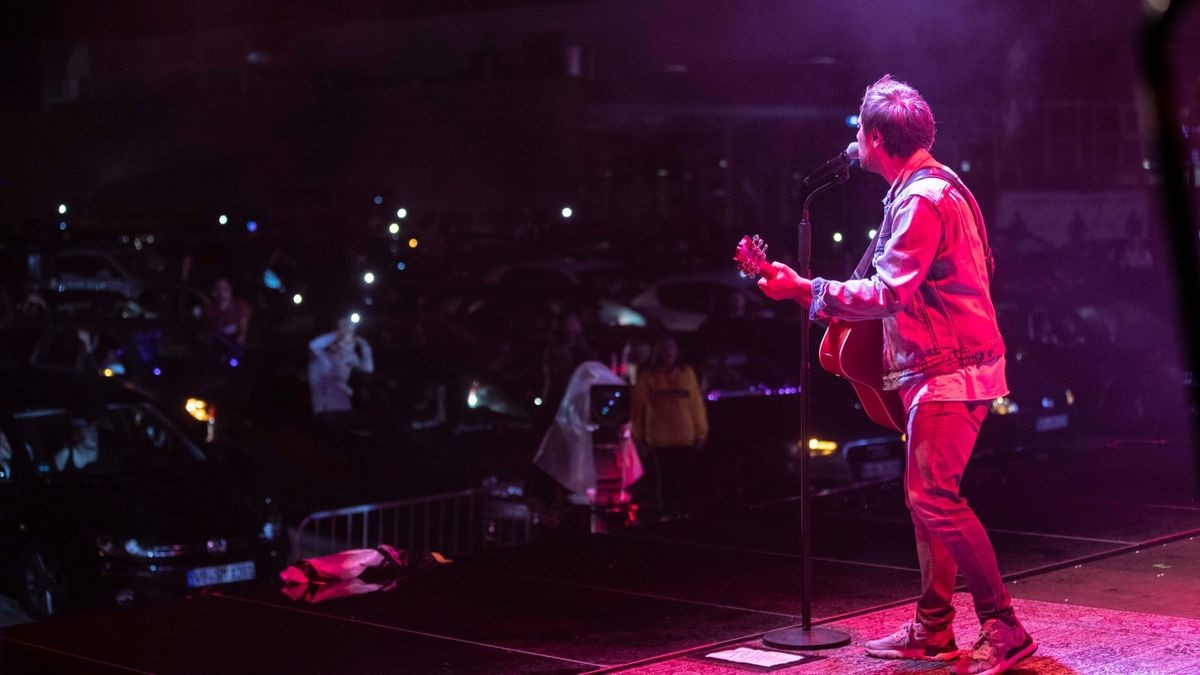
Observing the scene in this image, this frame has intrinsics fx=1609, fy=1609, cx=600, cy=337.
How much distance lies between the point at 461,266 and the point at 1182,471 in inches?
670

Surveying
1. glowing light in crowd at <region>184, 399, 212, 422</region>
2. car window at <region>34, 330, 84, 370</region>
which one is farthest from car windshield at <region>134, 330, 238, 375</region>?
glowing light in crowd at <region>184, 399, 212, 422</region>

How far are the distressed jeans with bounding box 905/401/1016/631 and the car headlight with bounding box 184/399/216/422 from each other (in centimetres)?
912

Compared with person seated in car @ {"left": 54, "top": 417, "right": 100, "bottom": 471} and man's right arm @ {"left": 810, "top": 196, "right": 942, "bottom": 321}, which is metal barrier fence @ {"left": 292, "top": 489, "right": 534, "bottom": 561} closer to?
person seated in car @ {"left": 54, "top": 417, "right": 100, "bottom": 471}

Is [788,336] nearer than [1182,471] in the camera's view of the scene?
No

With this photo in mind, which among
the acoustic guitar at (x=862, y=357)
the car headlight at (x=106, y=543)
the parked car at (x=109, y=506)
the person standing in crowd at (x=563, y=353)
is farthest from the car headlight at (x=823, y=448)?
the acoustic guitar at (x=862, y=357)

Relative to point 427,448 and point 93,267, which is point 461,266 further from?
point 427,448

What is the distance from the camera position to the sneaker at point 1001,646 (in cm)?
527

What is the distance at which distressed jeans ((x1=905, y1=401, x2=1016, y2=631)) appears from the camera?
5219 mm

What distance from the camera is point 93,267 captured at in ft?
93.8

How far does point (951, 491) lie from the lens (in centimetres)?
524

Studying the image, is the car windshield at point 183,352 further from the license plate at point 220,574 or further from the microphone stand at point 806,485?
the microphone stand at point 806,485

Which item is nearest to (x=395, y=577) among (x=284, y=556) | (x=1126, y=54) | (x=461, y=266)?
(x=284, y=556)

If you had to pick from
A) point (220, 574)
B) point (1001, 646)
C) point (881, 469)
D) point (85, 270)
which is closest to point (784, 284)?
point (1001, 646)

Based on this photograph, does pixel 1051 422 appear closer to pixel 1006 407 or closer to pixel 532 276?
pixel 1006 407
